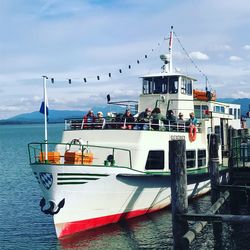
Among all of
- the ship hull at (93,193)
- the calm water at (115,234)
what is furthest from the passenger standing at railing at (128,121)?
the calm water at (115,234)

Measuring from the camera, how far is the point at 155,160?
20609 millimetres

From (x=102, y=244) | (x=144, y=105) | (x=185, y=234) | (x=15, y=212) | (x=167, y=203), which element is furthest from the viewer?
(x=144, y=105)

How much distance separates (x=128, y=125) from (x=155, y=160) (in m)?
2.01

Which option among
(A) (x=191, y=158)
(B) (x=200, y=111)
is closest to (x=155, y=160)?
(A) (x=191, y=158)

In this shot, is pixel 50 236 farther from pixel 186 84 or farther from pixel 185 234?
pixel 186 84

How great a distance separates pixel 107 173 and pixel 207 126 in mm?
8723

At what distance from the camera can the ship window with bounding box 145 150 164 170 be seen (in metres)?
20.4

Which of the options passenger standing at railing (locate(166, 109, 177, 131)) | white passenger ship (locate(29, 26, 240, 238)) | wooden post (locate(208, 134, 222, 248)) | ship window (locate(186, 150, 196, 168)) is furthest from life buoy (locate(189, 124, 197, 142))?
wooden post (locate(208, 134, 222, 248))

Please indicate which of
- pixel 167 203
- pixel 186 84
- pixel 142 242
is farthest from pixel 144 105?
pixel 142 242

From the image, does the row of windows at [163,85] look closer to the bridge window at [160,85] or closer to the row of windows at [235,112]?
the bridge window at [160,85]

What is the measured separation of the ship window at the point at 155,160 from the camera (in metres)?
20.4

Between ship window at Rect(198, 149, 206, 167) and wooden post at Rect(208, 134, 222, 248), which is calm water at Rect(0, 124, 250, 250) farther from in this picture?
ship window at Rect(198, 149, 206, 167)

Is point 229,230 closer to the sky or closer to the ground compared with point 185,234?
closer to the ground

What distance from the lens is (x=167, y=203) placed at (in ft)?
71.2
